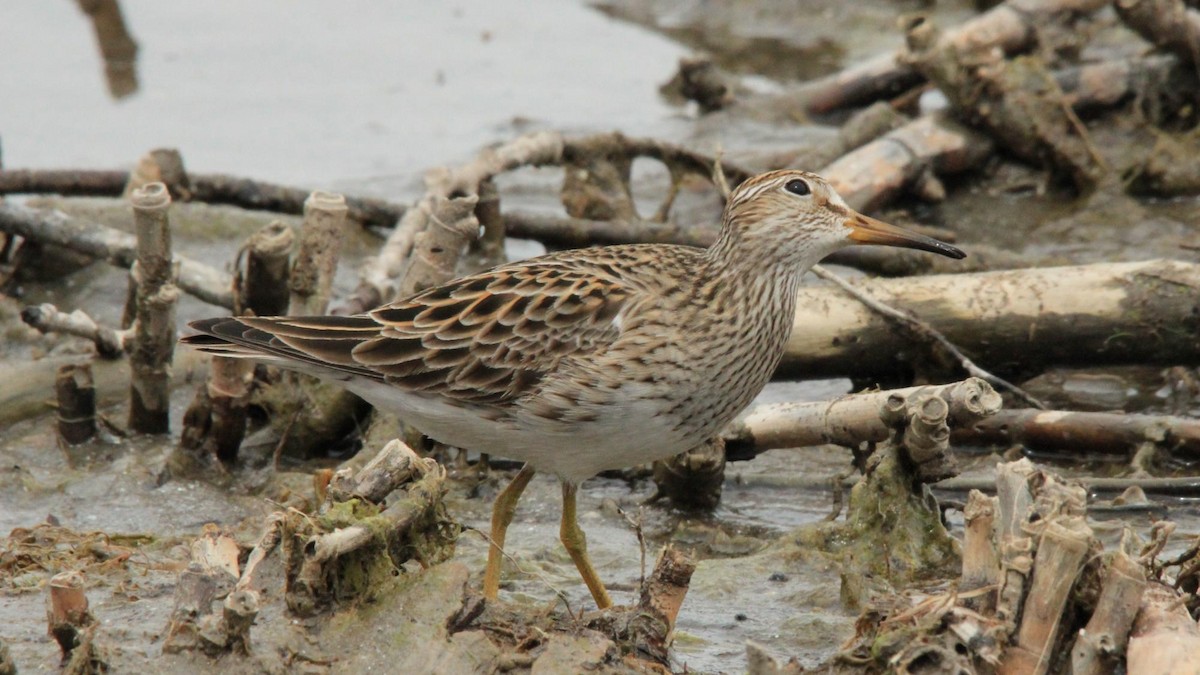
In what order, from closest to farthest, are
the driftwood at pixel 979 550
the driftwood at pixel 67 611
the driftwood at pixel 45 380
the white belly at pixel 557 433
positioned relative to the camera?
the driftwood at pixel 979 550 → the driftwood at pixel 67 611 → the white belly at pixel 557 433 → the driftwood at pixel 45 380

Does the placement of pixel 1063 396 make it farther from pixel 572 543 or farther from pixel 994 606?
pixel 994 606

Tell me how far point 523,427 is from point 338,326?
991 millimetres

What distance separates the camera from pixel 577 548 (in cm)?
670

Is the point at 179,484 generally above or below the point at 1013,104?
below

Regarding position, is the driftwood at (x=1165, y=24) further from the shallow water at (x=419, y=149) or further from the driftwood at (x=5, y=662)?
the driftwood at (x=5, y=662)

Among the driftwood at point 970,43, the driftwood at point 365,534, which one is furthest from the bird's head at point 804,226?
the driftwood at point 970,43

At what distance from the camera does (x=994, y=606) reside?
487 cm

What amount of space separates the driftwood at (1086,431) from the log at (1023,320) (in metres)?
0.52

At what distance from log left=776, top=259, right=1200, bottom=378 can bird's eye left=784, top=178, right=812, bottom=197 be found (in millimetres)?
1587

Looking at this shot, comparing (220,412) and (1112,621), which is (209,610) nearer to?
(220,412)

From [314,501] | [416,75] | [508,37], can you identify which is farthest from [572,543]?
[508,37]

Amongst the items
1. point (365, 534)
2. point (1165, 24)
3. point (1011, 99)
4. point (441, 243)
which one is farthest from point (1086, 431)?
point (1165, 24)

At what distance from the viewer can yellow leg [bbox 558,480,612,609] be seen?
6.54 m

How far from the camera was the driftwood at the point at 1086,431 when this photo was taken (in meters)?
7.46
